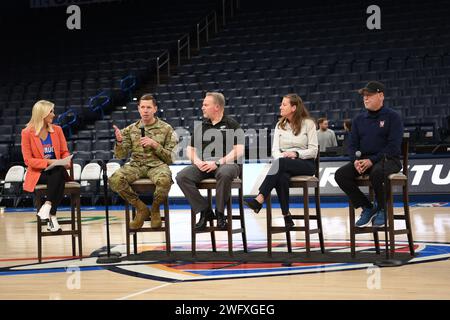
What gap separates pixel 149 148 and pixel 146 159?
104mm

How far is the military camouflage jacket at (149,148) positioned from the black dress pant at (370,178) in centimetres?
159

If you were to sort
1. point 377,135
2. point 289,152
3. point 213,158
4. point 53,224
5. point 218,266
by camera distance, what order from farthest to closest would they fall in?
point 53,224, point 213,158, point 289,152, point 377,135, point 218,266

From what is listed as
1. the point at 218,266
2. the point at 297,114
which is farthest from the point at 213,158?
the point at 218,266

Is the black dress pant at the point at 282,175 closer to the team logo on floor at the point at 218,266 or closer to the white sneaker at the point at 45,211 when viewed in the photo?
the team logo on floor at the point at 218,266

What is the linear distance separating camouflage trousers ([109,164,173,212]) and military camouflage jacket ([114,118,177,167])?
2.7 inches

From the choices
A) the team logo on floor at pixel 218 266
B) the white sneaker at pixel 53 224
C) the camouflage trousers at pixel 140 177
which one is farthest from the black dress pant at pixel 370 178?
the white sneaker at pixel 53 224

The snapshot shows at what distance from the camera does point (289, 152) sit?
6527 mm

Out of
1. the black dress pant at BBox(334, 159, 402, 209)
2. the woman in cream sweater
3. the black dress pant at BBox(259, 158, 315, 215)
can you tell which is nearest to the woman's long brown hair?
the woman in cream sweater

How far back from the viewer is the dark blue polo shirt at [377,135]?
632 centimetres

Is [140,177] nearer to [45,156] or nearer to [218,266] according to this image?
[45,156]

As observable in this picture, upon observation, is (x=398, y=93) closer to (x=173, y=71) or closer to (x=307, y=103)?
(x=307, y=103)

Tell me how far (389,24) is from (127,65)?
23.2ft

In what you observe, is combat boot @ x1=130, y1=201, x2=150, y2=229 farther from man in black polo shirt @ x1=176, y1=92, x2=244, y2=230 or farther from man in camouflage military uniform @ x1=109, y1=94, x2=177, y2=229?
man in black polo shirt @ x1=176, y1=92, x2=244, y2=230

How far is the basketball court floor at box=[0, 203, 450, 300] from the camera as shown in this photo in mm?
4758
